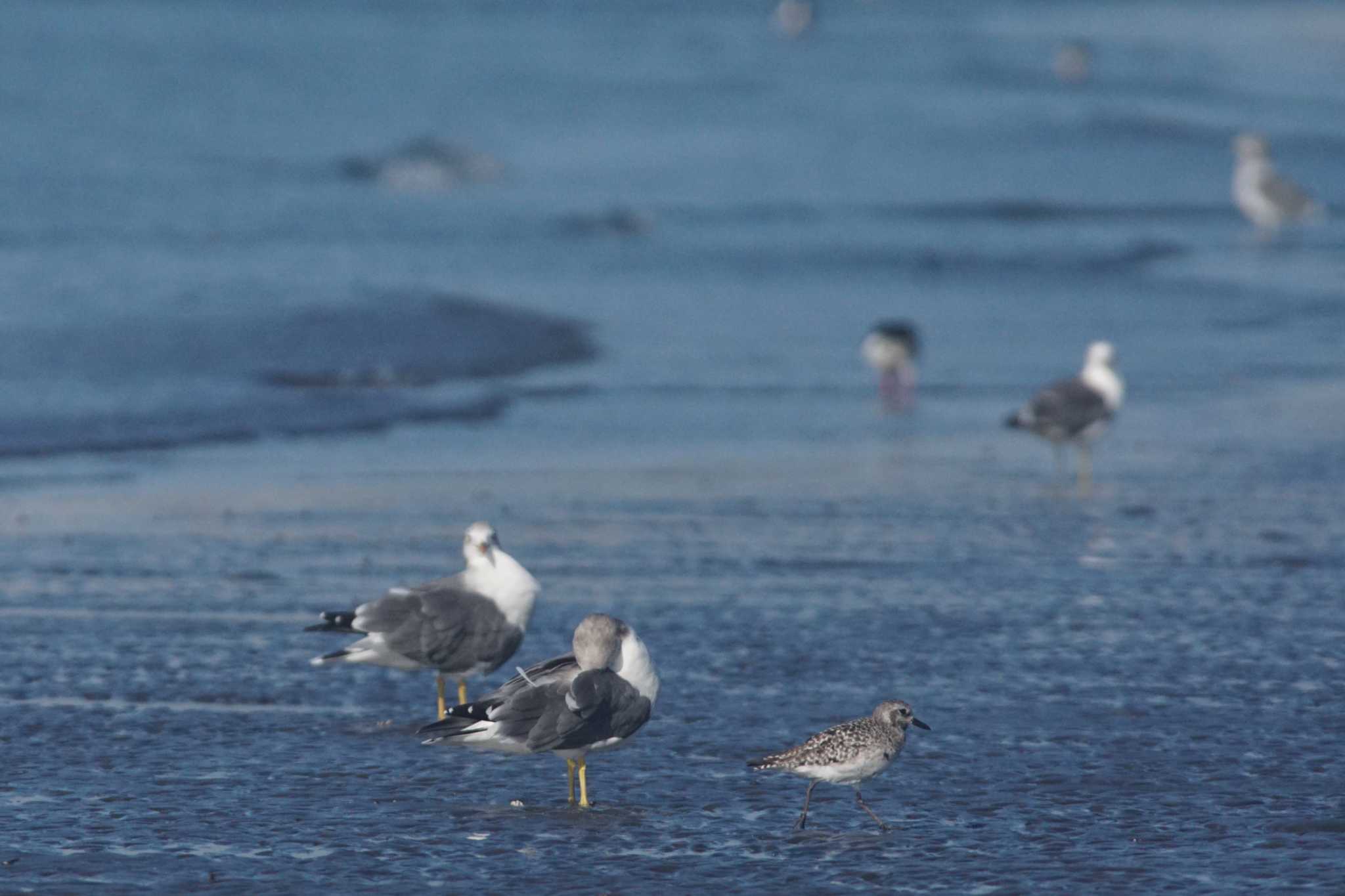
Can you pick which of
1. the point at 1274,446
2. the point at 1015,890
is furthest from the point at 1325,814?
the point at 1274,446

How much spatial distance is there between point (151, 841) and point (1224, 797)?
3824 mm

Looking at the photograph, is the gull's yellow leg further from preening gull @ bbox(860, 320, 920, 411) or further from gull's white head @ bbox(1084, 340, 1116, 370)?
preening gull @ bbox(860, 320, 920, 411)

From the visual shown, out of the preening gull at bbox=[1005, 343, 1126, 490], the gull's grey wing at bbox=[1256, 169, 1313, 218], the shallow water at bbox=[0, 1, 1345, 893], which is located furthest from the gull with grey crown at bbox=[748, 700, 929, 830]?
the gull's grey wing at bbox=[1256, 169, 1313, 218]

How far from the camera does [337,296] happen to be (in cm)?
2311

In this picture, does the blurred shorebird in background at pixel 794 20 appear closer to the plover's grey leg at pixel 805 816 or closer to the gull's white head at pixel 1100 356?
the gull's white head at pixel 1100 356

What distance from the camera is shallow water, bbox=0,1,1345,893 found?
7.46 m

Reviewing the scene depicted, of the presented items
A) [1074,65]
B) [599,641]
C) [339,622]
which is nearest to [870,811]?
[599,641]

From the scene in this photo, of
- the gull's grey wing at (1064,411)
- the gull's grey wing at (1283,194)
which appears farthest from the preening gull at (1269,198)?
the gull's grey wing at (1064,411)

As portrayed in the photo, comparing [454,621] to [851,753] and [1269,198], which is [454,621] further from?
[1269,198]

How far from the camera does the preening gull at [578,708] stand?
7.79 meters

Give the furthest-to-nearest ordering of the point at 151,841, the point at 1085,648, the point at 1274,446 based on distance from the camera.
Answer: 1. the point at 1274,446
2. the point at 1085,648
3. the point at 151,841

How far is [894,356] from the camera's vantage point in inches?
750

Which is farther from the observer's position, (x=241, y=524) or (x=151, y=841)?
(x=241, y=524)

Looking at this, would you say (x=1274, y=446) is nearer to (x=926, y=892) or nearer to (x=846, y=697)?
(x=846, y=697)
